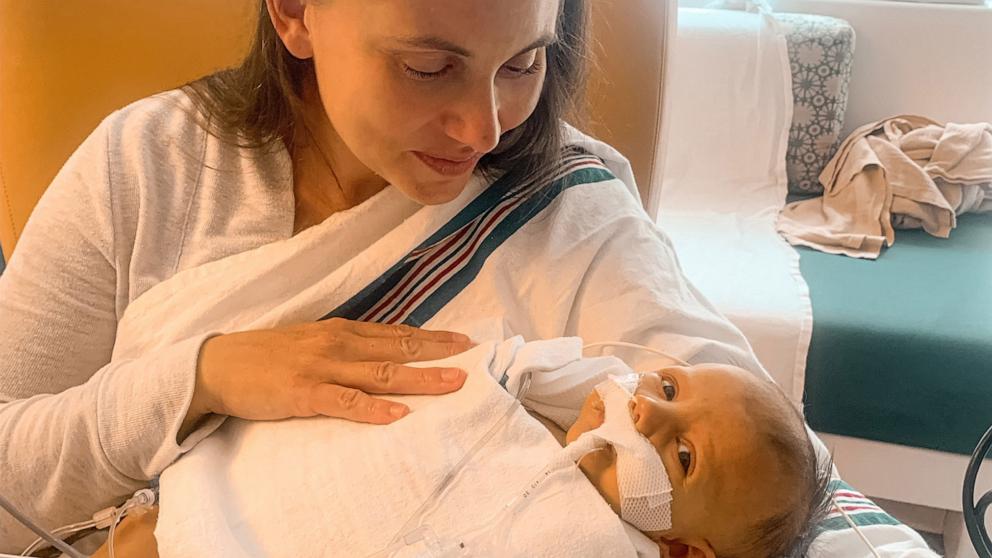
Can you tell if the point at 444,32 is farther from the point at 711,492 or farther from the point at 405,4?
the point at 711,492

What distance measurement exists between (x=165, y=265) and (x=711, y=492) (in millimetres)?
653

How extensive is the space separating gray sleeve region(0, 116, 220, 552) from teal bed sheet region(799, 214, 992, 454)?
159 cm

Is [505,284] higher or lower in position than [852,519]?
higher

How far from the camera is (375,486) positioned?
2.61 feet

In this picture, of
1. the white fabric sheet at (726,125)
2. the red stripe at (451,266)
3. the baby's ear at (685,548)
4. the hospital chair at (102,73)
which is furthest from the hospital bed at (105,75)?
the white fabric sheet at (726,125)

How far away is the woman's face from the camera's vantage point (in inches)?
31.9

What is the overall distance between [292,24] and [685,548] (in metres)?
0.68

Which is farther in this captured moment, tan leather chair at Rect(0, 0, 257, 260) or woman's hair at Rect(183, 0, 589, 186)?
tan leather chair at Rect(0, 0, 257, 260)

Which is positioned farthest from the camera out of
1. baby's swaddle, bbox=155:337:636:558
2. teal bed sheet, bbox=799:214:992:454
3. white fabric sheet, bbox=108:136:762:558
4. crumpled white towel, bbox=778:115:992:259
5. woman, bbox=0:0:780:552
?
crumpled white towel, bbox=778:115:992:259

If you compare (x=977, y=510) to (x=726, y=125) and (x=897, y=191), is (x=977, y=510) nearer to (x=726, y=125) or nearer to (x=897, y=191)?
(x=897, y=191)

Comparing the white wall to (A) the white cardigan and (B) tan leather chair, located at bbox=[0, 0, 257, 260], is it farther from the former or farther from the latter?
(A) the white cardigan

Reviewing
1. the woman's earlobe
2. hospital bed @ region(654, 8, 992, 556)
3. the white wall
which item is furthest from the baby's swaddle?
the white wall

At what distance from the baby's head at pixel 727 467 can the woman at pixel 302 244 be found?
148mm

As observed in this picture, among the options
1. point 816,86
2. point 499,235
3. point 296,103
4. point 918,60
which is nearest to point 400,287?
point 499,235
